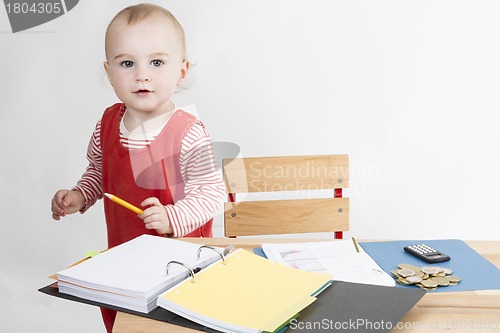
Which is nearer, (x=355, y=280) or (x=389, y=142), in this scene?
(x=355, y=280)

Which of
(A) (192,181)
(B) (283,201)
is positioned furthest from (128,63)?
(B) (283,201)

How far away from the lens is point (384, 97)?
102 inches

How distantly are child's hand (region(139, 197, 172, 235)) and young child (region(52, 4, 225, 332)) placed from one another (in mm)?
60

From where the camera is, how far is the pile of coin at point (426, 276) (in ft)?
3.53

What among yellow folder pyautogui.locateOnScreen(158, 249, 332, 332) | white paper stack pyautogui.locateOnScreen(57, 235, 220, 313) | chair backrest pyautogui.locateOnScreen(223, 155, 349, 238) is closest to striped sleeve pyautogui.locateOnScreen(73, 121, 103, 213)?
chair backrest pyautogui.locateOnScreen(223, 155, 349, 238)

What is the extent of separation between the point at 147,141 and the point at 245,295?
2.27 ft

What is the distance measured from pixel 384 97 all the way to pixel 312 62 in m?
0.31

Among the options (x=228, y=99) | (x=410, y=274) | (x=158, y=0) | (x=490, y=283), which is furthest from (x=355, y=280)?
(x=158, y=0)

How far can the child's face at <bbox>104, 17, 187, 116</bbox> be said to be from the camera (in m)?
1.50

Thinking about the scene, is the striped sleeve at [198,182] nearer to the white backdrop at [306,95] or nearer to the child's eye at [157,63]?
the child's eye at [157,63]

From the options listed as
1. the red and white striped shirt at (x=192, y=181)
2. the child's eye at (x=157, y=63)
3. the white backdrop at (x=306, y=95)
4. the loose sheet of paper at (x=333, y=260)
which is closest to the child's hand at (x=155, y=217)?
the red and white striped shirt at (x=192, y=181)

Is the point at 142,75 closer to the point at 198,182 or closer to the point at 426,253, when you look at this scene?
the point at 198,182

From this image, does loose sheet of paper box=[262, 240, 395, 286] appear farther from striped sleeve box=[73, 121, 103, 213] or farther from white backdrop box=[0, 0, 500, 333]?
white backdrop box=[0, 0, 500, 333]

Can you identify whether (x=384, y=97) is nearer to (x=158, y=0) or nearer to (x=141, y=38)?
(x=158, y=0)
